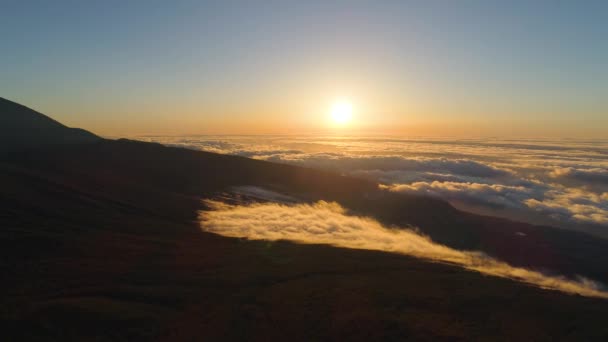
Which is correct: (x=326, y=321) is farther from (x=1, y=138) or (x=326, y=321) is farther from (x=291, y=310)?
(x=1, y=138)

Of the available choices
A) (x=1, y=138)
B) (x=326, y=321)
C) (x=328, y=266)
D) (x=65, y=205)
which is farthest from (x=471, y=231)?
(x=1, y=138)

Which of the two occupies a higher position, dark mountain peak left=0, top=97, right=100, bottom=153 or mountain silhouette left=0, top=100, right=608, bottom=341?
dark mountain peak left=0, top=97, right=100, bottom=153

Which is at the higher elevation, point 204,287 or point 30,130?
point 30,130

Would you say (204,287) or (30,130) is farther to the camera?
(30,130)

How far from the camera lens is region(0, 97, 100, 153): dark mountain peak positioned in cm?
9150

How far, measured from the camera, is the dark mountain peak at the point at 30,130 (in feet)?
300

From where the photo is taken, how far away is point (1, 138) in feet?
295

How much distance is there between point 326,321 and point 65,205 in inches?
1284

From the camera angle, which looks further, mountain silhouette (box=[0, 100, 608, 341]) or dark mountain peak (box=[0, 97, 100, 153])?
dark mountain peak (box=[0, 97, 100, 153])

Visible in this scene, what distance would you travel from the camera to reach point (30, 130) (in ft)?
331

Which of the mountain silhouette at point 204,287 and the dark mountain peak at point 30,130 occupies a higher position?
the dark mountain peak at point 30,130

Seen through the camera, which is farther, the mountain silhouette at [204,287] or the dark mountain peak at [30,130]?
the dark mountain peak at [30,130]

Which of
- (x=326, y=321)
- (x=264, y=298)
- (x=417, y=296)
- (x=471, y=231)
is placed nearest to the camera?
(x=326, y=321)

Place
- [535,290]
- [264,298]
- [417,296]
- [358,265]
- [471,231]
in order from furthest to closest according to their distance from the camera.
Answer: [471,231] < [358,265] < [535,290] < [417,296] < [264,298]
